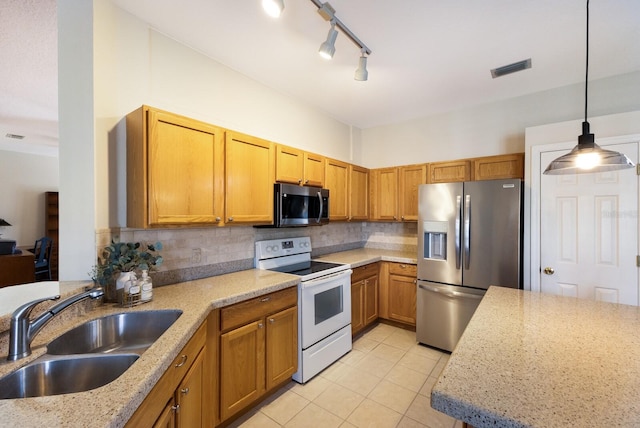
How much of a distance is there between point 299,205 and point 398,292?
170 centimetres

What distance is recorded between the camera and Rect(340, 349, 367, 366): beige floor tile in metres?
2.66

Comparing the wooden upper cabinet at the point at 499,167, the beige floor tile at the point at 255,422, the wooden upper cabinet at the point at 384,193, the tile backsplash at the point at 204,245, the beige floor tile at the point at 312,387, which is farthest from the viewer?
the wooden upper cabinet at the point at 384,193

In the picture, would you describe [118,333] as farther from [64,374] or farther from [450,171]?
[450,171]

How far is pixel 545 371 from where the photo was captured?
93cm

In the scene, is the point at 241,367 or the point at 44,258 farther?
the point at 44,258

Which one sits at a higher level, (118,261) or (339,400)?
(118,261)

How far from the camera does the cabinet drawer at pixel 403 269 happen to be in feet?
10.6

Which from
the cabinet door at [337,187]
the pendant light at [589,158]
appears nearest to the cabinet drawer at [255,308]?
the cabinet door at [337,187]

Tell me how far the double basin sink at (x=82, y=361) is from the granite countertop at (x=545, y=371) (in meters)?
1.23

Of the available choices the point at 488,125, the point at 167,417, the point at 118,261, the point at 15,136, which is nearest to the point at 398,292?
the point at 488,125

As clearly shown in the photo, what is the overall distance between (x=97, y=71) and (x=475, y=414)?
2513mm

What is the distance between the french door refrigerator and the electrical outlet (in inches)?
87.6

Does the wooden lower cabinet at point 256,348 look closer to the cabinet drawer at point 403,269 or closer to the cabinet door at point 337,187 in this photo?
the cabinet door at point 337,187

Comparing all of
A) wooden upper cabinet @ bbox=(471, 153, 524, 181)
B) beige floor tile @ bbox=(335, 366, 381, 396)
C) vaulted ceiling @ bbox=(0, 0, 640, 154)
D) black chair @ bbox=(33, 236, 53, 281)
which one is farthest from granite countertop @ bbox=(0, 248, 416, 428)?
black chair @ bbox=(33, 236, 53, 281)
